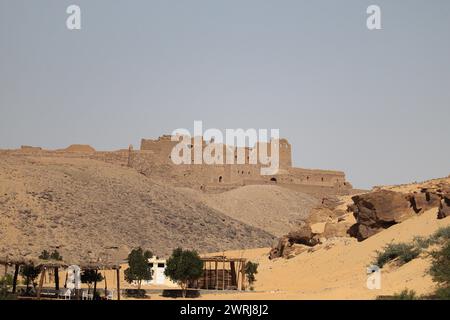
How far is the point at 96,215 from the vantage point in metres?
58.8

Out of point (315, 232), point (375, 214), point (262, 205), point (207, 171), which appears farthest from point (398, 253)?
point (207, 171)

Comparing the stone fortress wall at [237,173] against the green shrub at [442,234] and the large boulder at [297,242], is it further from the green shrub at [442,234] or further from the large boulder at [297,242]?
the green shrub at [442,234]

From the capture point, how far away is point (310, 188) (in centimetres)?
8381

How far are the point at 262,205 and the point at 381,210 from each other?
130ft

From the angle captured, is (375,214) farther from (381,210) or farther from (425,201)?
(425,201)

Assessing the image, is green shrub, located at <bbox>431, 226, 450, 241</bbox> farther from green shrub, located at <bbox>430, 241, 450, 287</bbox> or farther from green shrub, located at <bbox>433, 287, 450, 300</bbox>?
green shrub, located at <bbox>433, 287, 450, 300</bbox>

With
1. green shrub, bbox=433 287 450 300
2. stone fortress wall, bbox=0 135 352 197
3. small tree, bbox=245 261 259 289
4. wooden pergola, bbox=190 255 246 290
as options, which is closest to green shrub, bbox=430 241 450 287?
green shrub, bbox=433 287 450 300

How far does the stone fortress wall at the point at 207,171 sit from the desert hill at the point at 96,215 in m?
2.01

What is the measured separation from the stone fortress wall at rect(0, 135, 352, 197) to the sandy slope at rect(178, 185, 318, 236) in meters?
2.13

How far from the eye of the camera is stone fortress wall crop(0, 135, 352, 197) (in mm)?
75000

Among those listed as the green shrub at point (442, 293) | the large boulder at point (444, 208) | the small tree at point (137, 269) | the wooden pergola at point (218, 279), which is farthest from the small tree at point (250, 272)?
the green shrub at point (442, 293)

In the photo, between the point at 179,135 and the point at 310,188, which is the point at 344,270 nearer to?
the point at 179,135

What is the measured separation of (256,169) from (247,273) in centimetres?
4512

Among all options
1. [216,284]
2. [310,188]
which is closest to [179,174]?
[310,188]
